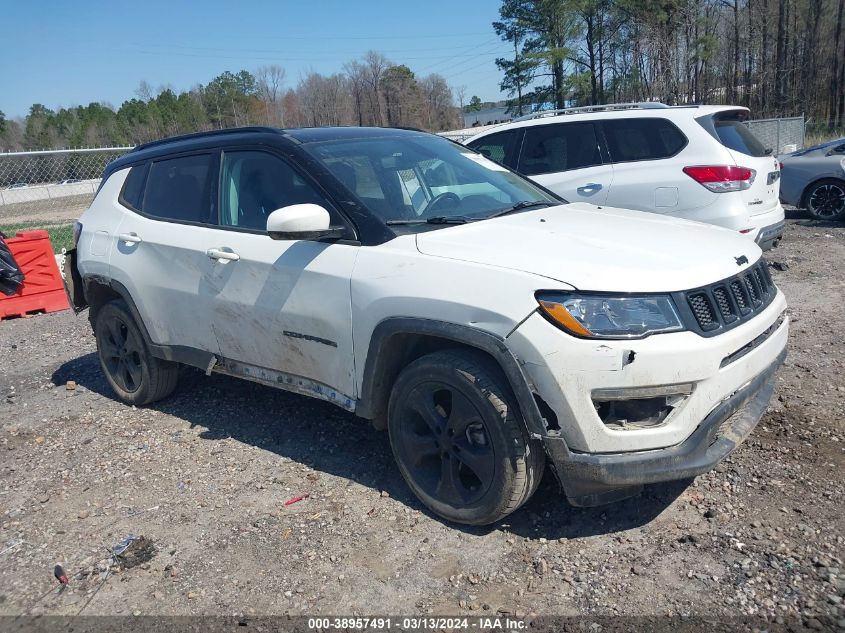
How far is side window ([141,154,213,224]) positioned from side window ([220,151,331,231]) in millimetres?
173

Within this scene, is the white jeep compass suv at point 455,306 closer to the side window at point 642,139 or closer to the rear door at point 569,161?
the rear door at point 569,161

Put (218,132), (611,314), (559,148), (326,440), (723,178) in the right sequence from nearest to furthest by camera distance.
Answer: (611,314)
(326,440)
(218,132)
(723,178)
(559,148)

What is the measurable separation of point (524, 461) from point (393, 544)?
77 cm

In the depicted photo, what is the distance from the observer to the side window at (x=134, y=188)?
4.95 meters

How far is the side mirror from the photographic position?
11.3 ft

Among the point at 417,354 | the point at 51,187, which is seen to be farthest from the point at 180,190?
the point at 51,187

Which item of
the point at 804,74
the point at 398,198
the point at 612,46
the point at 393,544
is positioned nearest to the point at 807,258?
the point at 398,198

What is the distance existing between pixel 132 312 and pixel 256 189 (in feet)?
4.74

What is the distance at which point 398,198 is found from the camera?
12.5 feet

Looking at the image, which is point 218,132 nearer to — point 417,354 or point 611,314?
point 417,354

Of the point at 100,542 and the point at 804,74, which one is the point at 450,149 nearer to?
the point at 100,542

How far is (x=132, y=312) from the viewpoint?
Result: 489cm

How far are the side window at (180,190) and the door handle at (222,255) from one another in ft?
0.98

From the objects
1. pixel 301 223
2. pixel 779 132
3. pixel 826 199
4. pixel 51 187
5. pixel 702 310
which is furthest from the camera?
pixel 51 187
